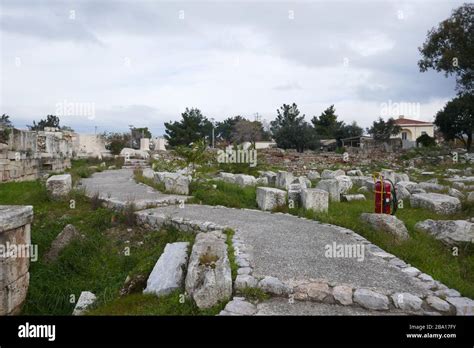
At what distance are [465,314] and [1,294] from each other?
5.44m

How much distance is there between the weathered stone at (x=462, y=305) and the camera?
352cm

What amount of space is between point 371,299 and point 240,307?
4.60 ft

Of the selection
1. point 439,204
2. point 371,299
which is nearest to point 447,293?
point 371,299

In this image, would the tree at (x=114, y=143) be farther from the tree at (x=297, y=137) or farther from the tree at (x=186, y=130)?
the tree at (x=297, y=137)

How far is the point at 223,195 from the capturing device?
32.0ft

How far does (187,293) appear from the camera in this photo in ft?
13.0

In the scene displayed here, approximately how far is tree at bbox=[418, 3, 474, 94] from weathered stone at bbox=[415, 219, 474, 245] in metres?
20.5

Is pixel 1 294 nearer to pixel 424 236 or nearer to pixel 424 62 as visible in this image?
pixel 424 236

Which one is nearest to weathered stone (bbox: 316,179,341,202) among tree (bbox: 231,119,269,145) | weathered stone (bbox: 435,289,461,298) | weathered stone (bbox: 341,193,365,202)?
weathered stone (bbox: 341,193,365,202)

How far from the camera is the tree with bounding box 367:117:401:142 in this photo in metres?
38.5

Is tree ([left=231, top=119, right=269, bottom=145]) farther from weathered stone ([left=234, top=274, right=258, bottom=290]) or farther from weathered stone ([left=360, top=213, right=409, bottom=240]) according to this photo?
weathered stone ([left=234, top=274, right=258, bottom=290])

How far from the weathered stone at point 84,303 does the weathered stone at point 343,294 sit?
3119mm

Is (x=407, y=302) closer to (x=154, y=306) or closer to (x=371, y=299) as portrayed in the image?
(x=371, y=299)
